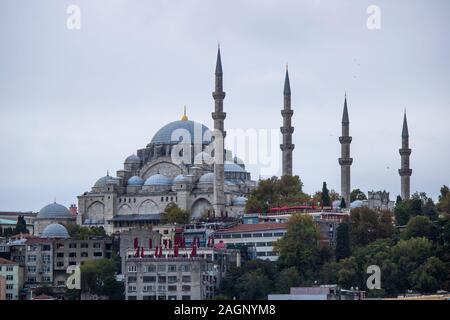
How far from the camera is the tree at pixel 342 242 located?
2435 inches

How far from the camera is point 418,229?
63.0 meters

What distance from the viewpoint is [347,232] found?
207 feet

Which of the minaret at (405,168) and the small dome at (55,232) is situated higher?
the minaret at (405,168)

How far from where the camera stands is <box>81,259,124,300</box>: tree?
61844mm

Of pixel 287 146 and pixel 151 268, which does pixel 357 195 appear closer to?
pixel 287 146

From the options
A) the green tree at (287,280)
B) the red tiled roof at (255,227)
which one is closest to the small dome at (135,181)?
the red tiled roof at (255,227)

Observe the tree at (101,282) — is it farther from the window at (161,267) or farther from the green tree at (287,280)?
the green tree at (287,280)

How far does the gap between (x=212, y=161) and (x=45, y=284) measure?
718 inches

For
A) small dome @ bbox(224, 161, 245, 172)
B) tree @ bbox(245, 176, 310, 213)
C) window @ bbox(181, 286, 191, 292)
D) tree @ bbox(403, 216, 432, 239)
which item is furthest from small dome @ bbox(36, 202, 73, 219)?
tree @ bbox(403, 216, 432, 239)

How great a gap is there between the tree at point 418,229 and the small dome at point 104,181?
21628 millimetres

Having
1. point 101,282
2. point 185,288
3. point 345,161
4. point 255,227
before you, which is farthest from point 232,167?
point 185,288

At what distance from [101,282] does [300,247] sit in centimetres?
804
